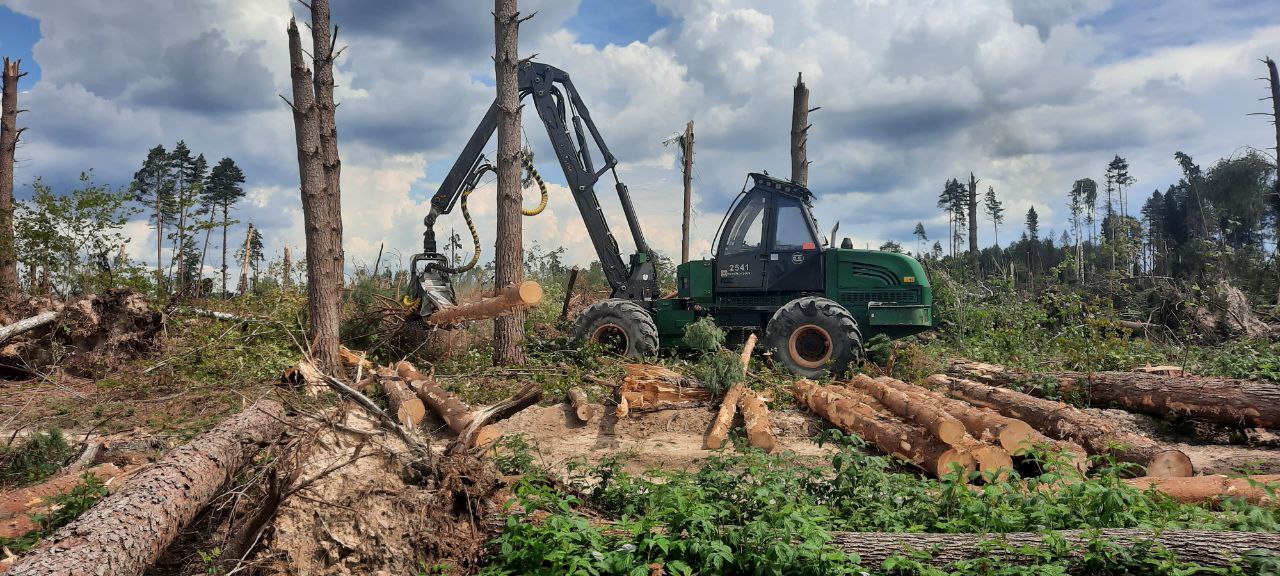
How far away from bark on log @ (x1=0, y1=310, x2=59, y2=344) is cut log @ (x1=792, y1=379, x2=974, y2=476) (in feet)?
36.1

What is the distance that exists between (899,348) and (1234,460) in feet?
14.2

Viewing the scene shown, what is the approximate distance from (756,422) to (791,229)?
4.48 meters

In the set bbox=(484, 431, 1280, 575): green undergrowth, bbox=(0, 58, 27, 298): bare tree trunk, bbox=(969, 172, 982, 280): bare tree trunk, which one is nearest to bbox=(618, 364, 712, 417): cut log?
bbox=(484, 431, 1280, 575): green undergrowth

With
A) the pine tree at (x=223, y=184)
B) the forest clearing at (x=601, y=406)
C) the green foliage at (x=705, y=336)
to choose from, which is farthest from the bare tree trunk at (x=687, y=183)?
the pine tree at (x=223, y=184)

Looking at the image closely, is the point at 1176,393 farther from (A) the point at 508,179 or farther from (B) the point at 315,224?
(B) the point at 315,224

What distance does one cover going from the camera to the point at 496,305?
→ 1086 centimetres

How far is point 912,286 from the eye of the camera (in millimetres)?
11320

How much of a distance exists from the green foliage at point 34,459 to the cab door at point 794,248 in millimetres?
8709

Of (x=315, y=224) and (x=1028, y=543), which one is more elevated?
(x=315, y=224)

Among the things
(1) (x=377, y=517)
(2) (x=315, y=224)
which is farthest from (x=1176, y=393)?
(2) (x=315, y=224)

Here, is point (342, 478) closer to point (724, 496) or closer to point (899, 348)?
point (724, 496)

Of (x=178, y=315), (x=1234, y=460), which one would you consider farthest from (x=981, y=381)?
(x=178, y=315)

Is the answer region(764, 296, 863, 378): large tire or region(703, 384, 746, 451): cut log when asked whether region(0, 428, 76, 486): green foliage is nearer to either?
region(703, 384, 746, 451): cut log

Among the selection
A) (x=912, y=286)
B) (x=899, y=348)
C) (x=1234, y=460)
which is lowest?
(x=1234, y=460)
